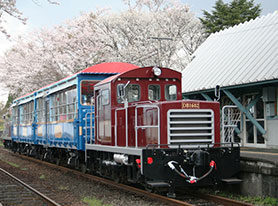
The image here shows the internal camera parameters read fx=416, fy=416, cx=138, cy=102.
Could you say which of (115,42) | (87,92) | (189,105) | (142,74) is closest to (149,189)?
(189,105)

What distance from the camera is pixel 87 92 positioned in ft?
42.8

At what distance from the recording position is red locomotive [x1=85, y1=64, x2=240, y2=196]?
28.6 ft

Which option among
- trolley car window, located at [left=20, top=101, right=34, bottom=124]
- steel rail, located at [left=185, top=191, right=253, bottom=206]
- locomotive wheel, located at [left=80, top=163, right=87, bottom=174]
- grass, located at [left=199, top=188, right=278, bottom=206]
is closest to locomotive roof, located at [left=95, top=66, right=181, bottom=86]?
steel rail, located at [left=185, top=191, right=253, bottom=206]

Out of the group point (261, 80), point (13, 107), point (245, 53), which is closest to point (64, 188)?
point (261, 80)

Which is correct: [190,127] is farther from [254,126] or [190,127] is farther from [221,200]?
[254,126]

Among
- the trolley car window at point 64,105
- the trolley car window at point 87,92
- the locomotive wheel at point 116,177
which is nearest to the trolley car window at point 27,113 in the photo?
the trolley car window at point 64,105

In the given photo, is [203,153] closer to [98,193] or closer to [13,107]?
[98,193]

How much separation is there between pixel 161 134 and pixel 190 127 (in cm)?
67

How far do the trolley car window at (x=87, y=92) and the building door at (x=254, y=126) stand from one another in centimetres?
682

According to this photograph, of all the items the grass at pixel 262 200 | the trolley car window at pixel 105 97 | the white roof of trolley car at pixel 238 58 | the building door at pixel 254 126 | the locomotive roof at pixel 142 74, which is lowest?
the grass at pixel 262 200

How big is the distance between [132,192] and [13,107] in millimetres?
17389

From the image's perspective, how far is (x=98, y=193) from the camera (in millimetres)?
10195

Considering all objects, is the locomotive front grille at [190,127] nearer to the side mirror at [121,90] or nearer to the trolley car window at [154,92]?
the trolley car window at [154,92]

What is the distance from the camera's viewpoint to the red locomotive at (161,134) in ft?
28.6
